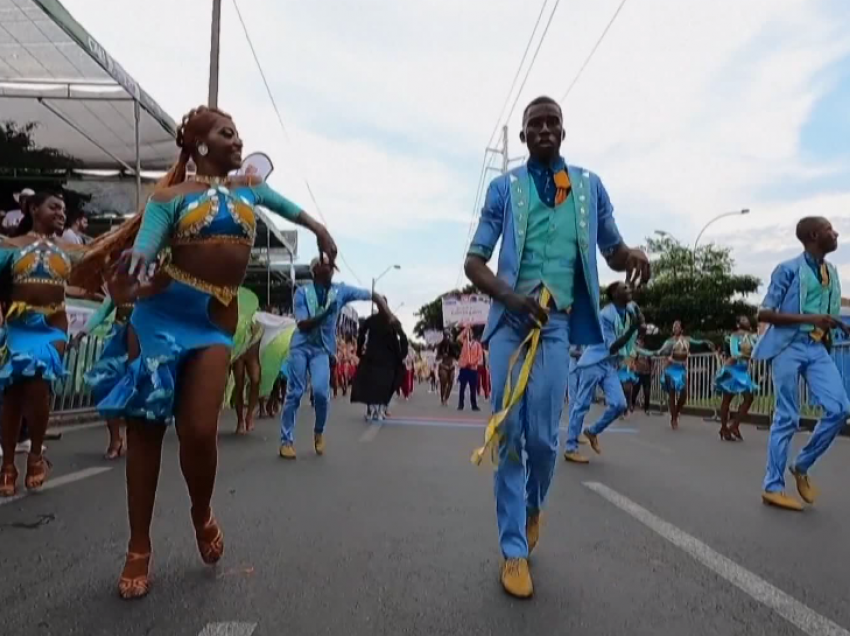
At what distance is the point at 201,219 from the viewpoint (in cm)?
350

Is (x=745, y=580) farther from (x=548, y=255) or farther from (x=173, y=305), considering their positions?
(x=173, y=305)

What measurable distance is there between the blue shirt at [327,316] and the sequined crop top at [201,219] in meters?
3.98

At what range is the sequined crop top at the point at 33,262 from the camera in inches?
228

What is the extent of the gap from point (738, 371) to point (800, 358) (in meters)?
7.12

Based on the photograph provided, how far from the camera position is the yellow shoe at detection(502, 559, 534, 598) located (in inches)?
131

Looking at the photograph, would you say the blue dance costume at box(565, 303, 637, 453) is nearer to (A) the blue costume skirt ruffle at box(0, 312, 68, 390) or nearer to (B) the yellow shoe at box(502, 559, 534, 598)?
(A) the blue costume skirt ruffle at box(0, 312, 68, 390)

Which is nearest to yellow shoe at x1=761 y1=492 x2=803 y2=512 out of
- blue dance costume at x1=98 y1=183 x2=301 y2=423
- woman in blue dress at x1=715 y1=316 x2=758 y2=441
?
blue dance costume at x1=98 y1=183 x2=301 y2=423

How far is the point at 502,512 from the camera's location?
11.9ft

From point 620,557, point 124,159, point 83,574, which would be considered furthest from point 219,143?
point 124,159

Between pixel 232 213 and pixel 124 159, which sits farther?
pixel 124 159

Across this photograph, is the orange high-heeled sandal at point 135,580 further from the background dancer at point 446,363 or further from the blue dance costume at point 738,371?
the background dancer at point 446,363

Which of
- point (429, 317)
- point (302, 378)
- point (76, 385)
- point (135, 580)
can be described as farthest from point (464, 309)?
point (429, 317)

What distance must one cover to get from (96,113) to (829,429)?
37.6ft

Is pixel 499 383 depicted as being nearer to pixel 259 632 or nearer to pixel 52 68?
pixel 259 632
